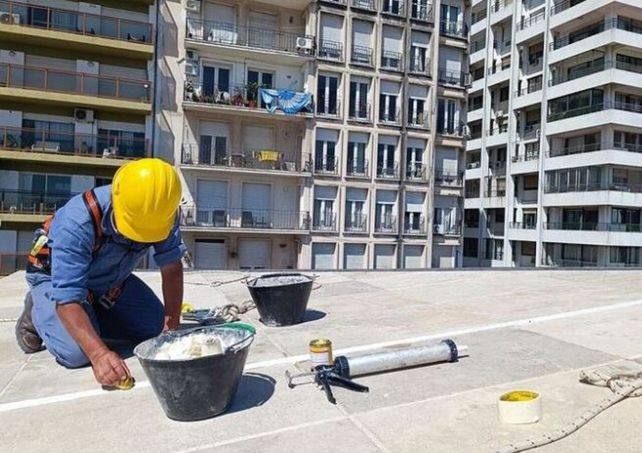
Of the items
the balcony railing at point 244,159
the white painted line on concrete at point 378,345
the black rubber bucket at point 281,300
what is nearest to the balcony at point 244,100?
the balcony railing at point 244,159

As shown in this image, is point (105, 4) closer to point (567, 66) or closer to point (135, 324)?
point (135, 324)

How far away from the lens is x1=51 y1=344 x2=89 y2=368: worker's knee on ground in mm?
3800

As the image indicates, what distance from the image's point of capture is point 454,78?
3278 cm

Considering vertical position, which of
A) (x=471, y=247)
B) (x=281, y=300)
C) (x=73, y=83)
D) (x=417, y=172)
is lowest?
(x=471, y=247)

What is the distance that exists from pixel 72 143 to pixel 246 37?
11.3 metres

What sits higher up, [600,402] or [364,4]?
[364,4]

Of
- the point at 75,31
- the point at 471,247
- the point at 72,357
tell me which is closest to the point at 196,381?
the point at 72,357

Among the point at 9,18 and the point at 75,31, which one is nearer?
the point at 9,18

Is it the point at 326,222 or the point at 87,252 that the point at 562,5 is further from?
the point at 87,252

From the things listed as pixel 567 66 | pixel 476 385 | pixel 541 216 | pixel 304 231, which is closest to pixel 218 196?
pixel 304 231

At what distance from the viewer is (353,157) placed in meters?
29.4

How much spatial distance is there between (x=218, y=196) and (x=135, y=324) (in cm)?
2271

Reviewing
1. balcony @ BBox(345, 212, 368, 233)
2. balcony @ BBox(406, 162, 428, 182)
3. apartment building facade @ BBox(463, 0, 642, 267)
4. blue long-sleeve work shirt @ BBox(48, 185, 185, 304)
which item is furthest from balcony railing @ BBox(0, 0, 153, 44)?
apartment building facade @ BBox(463, 0, 642, 267)

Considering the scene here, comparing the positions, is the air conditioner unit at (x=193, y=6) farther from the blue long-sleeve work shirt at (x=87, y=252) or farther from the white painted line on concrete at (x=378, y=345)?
the white painted line on concrete at (x=378, y=345)
